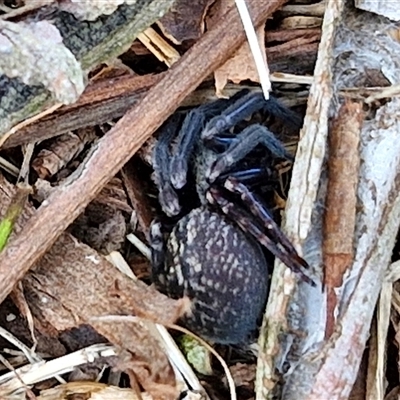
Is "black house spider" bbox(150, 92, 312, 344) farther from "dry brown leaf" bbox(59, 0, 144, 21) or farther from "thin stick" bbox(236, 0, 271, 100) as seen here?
"dry brown leaf" bbox(59, 0, 144, 21)

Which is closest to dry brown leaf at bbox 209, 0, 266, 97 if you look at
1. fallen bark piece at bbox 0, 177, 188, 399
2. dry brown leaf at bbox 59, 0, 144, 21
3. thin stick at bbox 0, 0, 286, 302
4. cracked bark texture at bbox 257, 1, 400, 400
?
thin stick at bbox 0, 0, 286, 302

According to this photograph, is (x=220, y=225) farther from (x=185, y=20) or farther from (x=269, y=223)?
(x=185, y=20)

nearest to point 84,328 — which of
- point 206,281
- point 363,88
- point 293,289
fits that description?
point 206,281

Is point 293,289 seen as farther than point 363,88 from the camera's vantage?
No

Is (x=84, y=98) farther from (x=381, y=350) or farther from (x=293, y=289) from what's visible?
(x=381, y=350)

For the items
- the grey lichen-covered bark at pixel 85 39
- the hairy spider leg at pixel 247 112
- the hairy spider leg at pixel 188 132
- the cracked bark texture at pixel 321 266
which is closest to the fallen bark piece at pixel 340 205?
the cracked bark texture at pixel 321 266

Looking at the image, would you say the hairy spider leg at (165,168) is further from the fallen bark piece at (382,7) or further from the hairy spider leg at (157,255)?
the fallen bark piece at (382,7)
